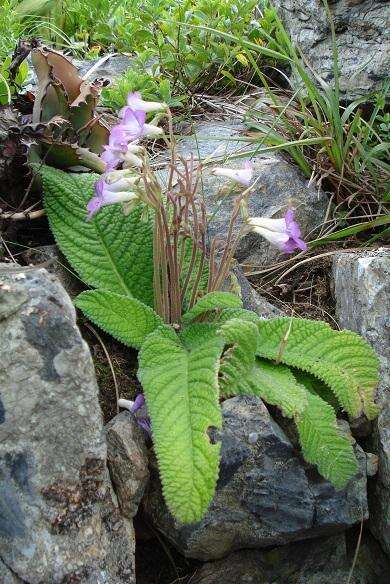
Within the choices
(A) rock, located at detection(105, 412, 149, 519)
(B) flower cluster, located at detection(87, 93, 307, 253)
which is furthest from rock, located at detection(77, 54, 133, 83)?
(A) rock, located at detection(105, 412, 149, 519)

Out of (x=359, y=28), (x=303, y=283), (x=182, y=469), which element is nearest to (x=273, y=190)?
(x=303, y=283)

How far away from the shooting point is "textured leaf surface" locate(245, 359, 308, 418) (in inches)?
78.4

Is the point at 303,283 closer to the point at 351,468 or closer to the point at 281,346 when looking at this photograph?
the point at 281,346

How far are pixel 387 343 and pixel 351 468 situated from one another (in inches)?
19.8

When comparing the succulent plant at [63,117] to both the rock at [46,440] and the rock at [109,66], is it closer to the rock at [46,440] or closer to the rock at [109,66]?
the rock at [46,440]

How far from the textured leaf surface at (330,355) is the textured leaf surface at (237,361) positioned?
15cm

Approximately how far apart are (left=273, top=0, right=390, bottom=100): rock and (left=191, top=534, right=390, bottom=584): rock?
203cm

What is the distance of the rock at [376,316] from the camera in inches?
88.0

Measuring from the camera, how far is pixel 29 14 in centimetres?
421

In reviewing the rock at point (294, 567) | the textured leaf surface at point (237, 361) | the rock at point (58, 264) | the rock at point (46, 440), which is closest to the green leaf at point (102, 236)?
the rock at point (58, 264)

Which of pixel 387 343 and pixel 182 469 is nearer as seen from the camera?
pixel 182 469

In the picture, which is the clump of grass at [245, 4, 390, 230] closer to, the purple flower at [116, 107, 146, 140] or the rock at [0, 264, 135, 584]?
the purple flower at [116, 107, 146, 140]

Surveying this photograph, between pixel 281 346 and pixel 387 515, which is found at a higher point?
pixel 281 346

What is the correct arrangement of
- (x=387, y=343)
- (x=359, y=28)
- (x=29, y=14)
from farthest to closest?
(x=29, y=14) → (x=359, y=28) → (x=387, y=343)
